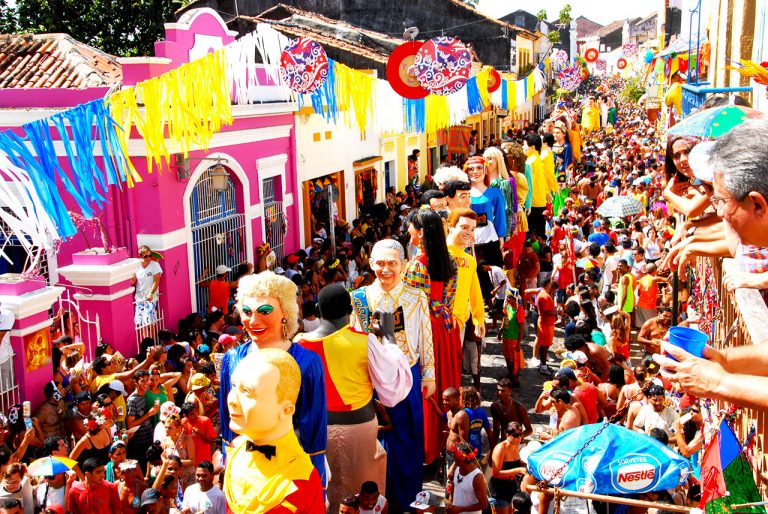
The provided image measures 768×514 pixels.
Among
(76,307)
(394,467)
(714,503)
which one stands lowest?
(394,467)

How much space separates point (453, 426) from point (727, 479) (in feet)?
11.1

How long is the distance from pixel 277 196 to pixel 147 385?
811cm

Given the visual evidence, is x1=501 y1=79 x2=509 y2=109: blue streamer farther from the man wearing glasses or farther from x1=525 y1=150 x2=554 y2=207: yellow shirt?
the man wearing glasses

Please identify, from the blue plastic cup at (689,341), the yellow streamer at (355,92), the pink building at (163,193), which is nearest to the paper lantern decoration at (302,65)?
the yellow streamer at (355,92)

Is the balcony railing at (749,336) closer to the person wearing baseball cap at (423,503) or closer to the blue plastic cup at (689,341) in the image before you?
the blue plastic cup at (689,341)

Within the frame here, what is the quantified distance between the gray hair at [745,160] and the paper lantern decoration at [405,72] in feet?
34.0

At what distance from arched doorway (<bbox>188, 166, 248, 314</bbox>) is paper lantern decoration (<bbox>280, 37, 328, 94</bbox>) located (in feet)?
8.02

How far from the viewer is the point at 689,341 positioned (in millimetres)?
2955

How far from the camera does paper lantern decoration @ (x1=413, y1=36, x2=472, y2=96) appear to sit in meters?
12.8

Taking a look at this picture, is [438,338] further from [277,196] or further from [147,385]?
[277,196]

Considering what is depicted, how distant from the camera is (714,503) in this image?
3.40 metres

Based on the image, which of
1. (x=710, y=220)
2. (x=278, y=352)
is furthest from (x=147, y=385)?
(x=710, y=220)

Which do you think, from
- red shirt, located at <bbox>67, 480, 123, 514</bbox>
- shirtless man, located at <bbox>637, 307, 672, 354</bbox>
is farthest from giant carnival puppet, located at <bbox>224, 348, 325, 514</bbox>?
shirtless man, located at <bbox>637, 307, 672, 354</bbox>

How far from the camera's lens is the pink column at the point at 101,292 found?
31.3ft
